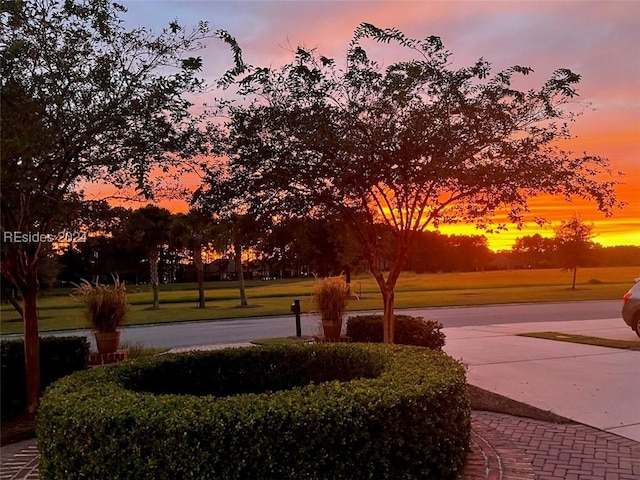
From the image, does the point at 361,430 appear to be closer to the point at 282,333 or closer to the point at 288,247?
the point at 288,247

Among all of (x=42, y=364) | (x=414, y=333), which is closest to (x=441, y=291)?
(x=414, y=333)

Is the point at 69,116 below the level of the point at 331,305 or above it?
above

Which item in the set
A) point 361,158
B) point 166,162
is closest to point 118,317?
point 166,162

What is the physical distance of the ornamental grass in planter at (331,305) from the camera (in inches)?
433

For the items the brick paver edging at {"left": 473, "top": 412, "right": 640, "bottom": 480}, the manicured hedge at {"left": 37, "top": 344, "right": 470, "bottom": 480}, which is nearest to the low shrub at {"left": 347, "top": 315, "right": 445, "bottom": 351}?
the brick paver edging at {"left": 473, "top": 412, "right": 640, "bottom": 480}

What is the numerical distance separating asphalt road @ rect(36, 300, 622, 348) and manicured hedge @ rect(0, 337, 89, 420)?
6.00 meters

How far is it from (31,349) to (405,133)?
505 cm

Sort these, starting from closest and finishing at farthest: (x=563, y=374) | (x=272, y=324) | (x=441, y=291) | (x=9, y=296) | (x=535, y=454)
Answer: (x=535, y=454)
(x=563, y=374)
(x=9, y=296)
(x=272, y=324)
(x=441, y=291)

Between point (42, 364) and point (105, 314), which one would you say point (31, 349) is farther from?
point (105, 314)

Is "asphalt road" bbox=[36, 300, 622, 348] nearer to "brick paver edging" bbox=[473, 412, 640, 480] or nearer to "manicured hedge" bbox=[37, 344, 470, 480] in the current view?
"brick paver edging" bbox=[473, 412, 640, 480]

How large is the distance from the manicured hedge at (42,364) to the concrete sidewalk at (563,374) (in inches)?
213

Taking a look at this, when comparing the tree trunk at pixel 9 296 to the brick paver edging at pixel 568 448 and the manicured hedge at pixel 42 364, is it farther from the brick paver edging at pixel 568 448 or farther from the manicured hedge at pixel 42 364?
the brick paver edging at pixel 568 448

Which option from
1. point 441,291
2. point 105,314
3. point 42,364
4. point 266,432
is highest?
point 105,314

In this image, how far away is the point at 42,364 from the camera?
7652mm
